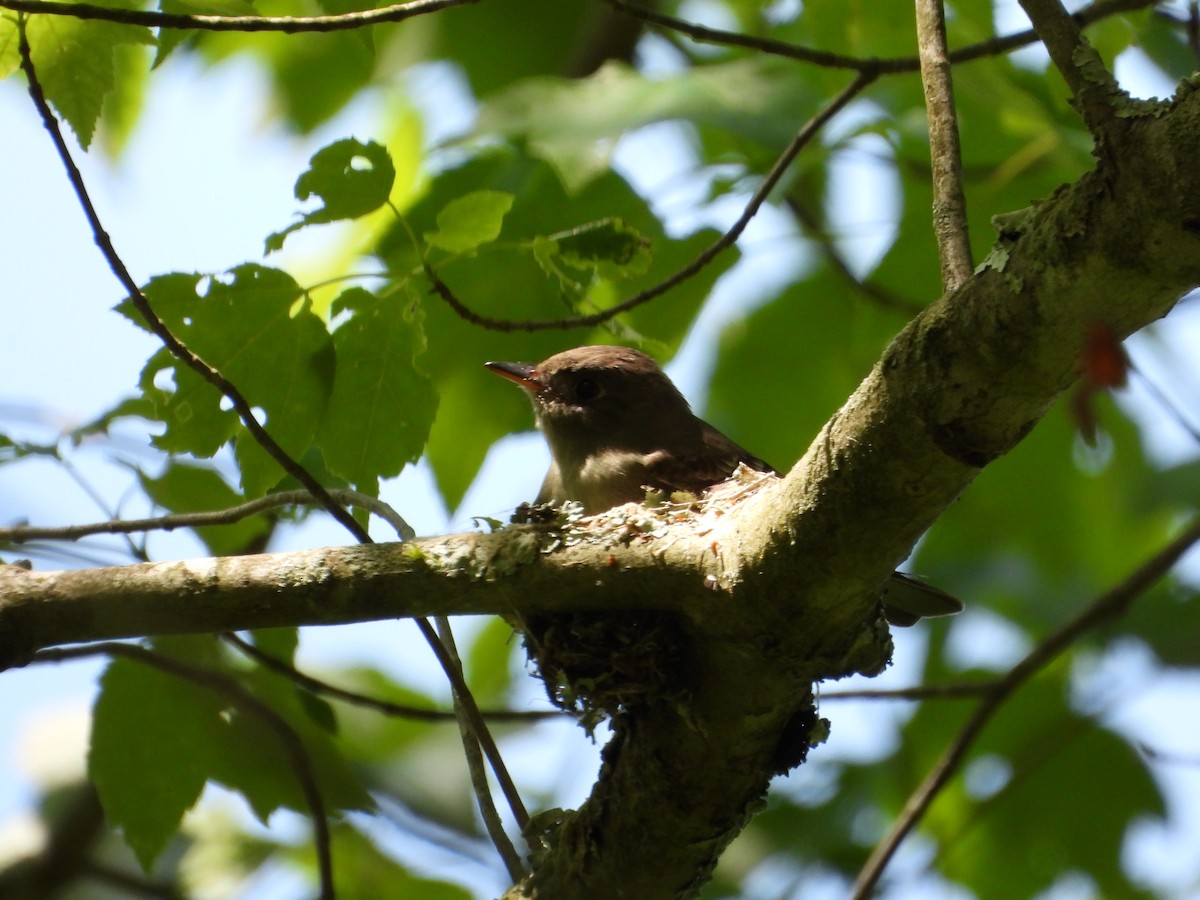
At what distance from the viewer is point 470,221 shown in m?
3.30

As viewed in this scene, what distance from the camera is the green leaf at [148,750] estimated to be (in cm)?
353

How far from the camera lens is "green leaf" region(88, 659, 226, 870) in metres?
3.53

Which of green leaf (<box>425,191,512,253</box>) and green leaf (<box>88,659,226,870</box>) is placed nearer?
green leaf (<box>425,191,512,253</box>)

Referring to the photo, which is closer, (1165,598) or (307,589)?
(307,589)

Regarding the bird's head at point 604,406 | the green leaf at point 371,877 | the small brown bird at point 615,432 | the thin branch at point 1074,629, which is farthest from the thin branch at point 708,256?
the green leaf at point 371,877

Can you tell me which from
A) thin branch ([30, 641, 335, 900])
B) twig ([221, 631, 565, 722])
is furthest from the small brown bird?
thin branch ([30, 641, 335, 900])

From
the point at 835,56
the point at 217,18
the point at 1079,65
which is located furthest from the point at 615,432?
the point at 1079,65

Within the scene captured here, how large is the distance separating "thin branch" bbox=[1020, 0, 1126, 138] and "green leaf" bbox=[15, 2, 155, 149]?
183 centimetres

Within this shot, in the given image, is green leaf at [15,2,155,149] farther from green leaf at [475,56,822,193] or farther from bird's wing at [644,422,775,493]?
bird's wing at [644,422,775,493]

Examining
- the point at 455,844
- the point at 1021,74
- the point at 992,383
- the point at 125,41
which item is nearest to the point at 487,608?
the point at 992,383

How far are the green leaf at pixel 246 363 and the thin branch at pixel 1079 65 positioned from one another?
179cm

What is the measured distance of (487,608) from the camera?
9.21 ft

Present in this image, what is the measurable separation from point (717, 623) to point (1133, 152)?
4.22ft

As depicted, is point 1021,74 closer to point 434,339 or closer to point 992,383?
point 434,339
